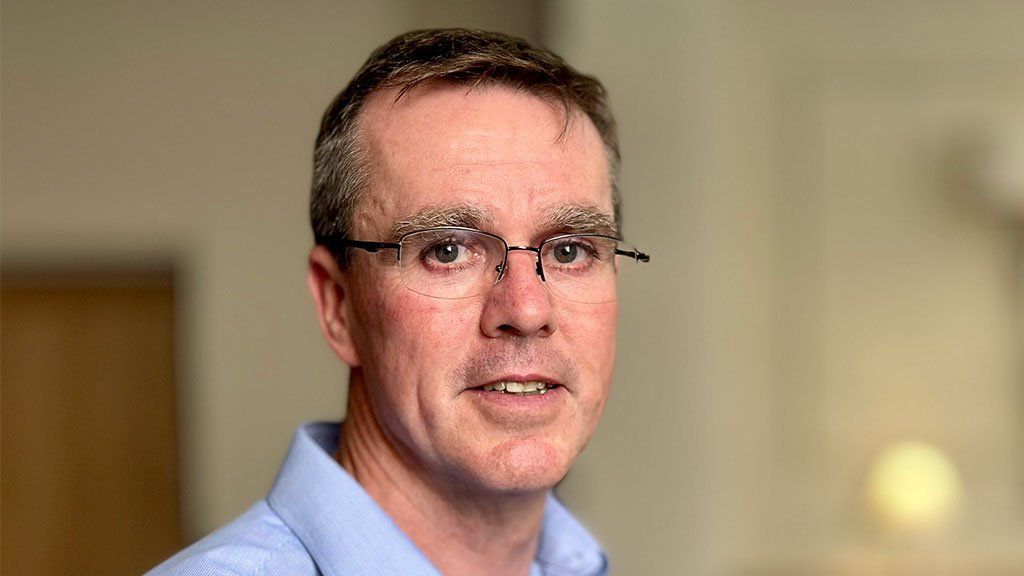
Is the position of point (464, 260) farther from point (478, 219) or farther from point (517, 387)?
point (517, 387)

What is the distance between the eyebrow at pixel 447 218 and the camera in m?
1.49

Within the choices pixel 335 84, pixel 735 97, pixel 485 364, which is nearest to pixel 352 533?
pixel 485 364

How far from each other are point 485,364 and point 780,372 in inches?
159

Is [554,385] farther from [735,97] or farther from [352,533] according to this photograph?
[735,97]

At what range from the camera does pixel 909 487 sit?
16.6 feet

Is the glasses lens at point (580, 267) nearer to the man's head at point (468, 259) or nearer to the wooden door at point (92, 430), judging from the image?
the man's head at point (468, 259)

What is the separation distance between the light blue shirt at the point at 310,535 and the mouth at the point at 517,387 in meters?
0.21

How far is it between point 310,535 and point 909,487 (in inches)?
161

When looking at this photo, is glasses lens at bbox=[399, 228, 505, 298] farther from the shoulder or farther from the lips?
the shoulder

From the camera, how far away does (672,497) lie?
4.57 meters

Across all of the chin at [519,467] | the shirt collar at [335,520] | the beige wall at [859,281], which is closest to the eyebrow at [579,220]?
the chin at [519,467]

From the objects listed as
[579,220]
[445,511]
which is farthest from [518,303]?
[445,511]

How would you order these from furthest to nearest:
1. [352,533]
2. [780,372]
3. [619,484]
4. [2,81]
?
[780,372] → [2,81] → [619,484] → [352,533]

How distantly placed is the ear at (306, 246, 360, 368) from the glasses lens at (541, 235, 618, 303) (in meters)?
0.28
